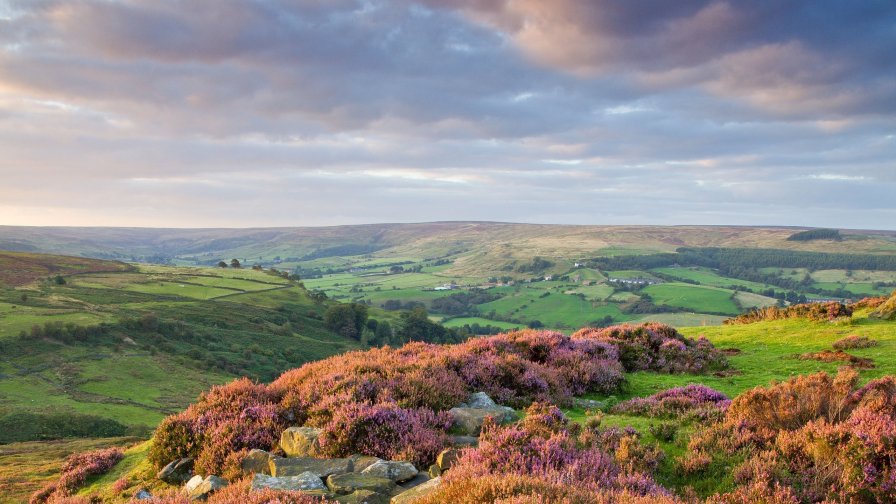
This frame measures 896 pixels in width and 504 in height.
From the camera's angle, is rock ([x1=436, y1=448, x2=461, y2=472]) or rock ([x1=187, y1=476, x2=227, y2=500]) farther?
rock ([x1=187, y1=476, x2=227, y2=500])

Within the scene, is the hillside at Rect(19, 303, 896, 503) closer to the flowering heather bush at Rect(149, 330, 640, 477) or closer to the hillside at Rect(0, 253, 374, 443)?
the flowering heather bush at Rect(149, 330, 640, 477)

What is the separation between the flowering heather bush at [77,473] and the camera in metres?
12.9

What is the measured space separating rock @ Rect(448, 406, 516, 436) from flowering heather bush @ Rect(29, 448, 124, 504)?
10255 mm

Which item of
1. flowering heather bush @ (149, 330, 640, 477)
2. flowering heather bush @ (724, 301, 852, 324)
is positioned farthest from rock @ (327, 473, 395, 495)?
flowering heather bush @ (724, 301, 852, 324)

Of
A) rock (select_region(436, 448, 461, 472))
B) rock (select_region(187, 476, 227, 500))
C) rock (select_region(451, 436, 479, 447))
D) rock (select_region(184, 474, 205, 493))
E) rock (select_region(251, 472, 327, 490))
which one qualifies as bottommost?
rock (select_region(184, 474, 205, 493))

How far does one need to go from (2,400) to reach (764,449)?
73.6m

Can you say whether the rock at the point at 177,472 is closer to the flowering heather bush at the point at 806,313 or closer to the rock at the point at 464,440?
the rock at the point at 464,440

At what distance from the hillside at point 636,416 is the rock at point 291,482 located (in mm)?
321

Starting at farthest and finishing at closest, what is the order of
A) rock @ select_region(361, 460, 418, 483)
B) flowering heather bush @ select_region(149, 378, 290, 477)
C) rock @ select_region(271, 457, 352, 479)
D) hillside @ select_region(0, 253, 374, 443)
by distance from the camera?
hillside @ select_region(0, 253, 374, 443) → flowering heather bush @ select_region(149, 378, 290, 477) → rock @ select_region(271, 457, 352, 479) → rock @ select_region(361, 460, 418, 483)

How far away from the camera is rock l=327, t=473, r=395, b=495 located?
7.04 meters

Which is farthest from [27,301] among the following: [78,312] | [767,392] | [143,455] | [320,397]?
[767,392]

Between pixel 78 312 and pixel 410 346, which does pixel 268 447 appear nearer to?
pixel 410 346

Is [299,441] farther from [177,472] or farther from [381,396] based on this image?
[177,472]

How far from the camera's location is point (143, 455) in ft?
47.1
